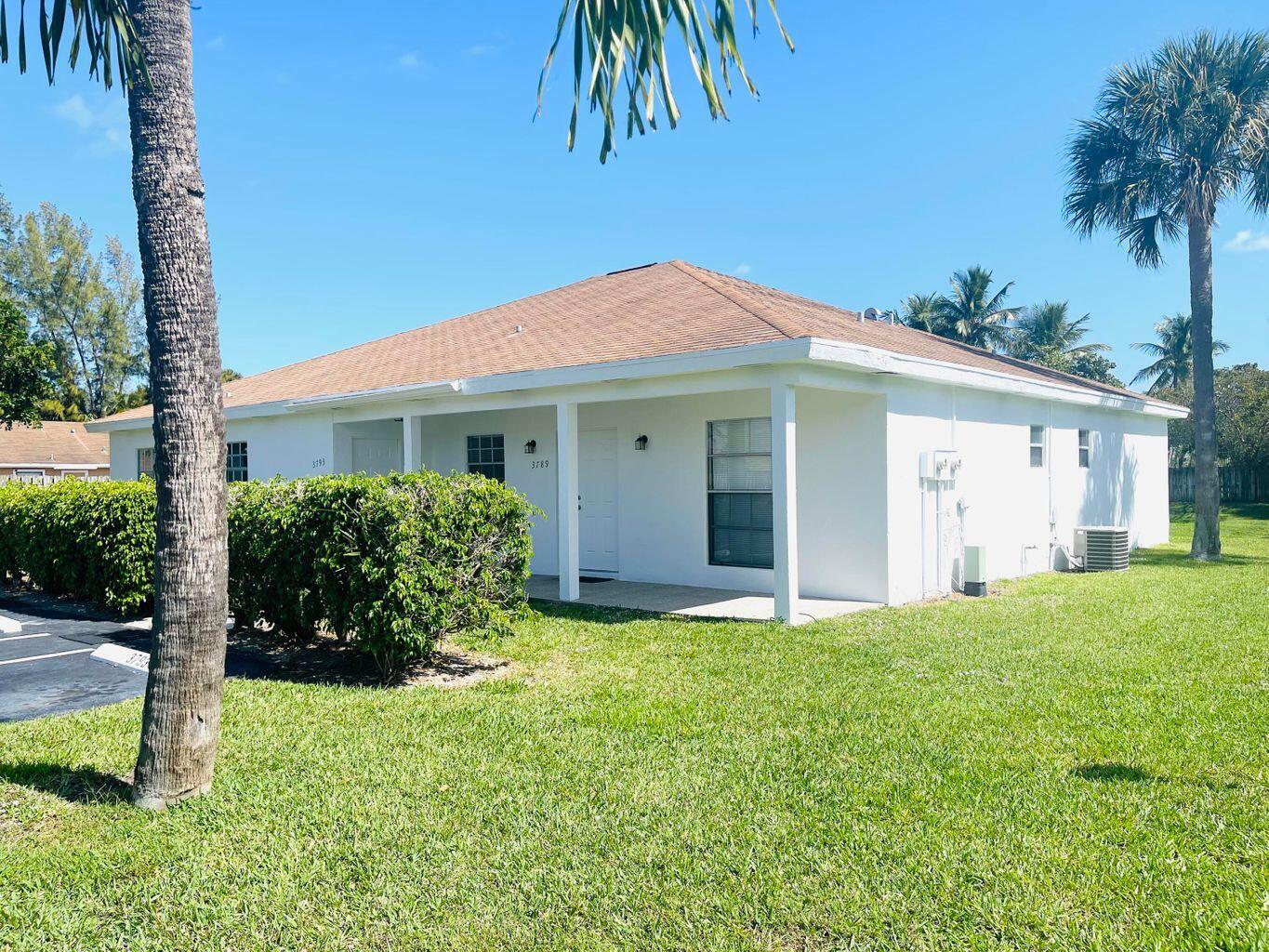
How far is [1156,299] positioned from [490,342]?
1727 inches

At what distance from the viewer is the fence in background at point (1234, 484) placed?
30.3m

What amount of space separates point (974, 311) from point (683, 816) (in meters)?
37.6

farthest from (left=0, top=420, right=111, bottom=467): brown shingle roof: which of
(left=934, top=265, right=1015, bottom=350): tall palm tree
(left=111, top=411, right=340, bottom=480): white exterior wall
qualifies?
(left=934, top=265, right=1015, bottom=350): tall palm tree

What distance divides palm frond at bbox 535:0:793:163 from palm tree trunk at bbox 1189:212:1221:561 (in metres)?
16.1

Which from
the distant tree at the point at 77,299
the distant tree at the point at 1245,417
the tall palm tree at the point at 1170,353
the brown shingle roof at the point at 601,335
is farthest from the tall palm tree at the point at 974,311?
the distant tree at the point at 77,299

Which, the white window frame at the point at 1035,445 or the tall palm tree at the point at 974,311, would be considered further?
the tall palm tree at the point at 974,311

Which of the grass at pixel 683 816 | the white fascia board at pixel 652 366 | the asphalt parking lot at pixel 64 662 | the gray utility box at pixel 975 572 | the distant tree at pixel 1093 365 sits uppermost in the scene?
the distant tree at pixel 1093 365

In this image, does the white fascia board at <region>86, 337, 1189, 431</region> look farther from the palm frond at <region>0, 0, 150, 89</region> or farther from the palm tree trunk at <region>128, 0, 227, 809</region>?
the palm frond at <region>0, 0, 150, 89</region>

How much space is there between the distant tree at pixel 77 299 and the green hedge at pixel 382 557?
4096 cm

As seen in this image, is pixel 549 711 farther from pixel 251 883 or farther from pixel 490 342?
pixel 490 342

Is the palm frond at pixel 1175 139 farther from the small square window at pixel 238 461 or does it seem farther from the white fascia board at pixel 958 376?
the small square window at pixel 238 461

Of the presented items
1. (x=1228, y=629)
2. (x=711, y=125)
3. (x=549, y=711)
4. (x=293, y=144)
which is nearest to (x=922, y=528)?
(x=1228, y=629)

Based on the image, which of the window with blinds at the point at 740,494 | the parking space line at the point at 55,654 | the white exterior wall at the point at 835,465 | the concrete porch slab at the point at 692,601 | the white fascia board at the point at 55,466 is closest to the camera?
the parking space line at the point at 55,654

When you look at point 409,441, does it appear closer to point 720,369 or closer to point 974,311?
point 720,369
